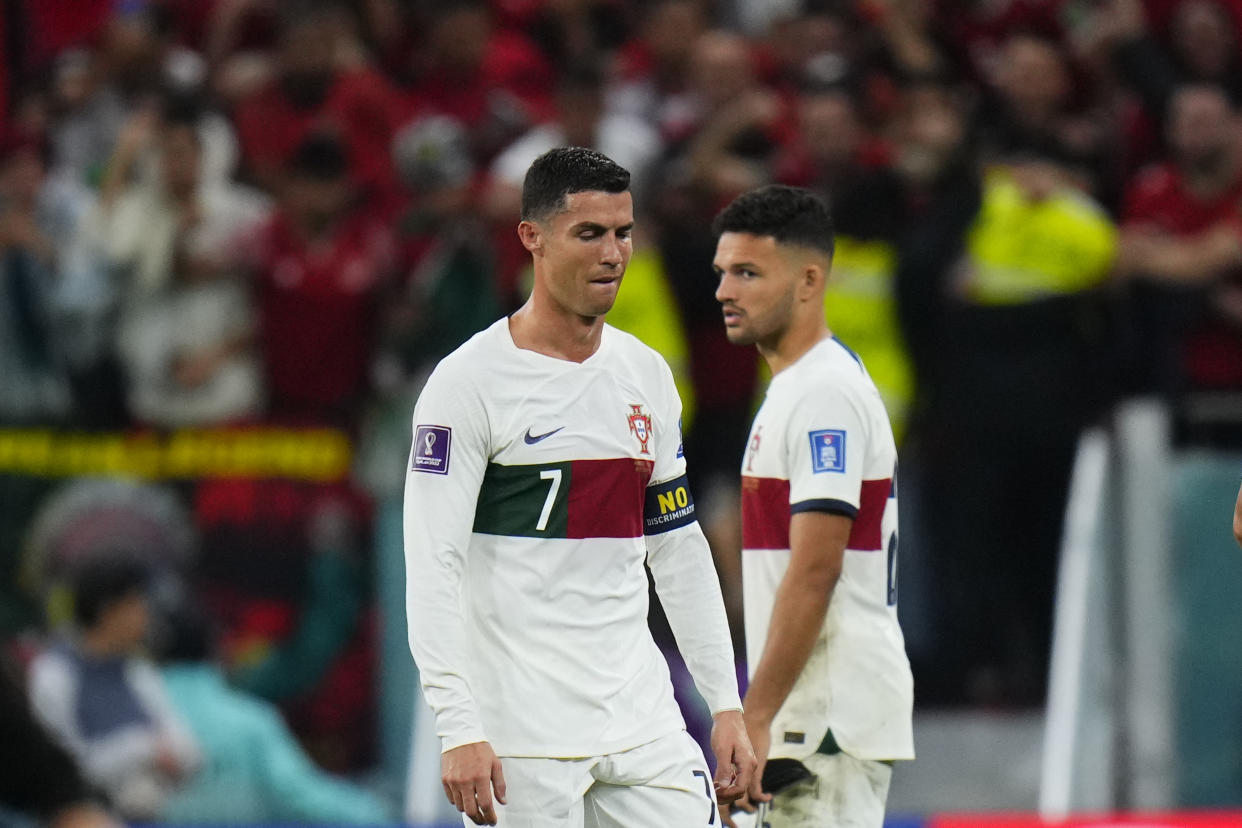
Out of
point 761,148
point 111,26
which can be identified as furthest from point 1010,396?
point 111,26

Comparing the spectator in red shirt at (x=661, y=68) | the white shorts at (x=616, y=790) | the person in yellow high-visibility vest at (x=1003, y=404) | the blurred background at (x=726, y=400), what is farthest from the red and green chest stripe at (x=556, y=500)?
the spectator in red shirt at (x=661, y=68)

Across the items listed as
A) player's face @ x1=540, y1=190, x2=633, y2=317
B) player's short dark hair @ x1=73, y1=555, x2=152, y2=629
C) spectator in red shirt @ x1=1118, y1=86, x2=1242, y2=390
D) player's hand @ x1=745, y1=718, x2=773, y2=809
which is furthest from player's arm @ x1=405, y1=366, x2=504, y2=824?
spectator in red shirt @ x1=1118, y1=86, x2=1242, y2=390

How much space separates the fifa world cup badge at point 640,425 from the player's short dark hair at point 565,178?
1.78 ft

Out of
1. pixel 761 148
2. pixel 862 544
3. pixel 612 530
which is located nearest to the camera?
pixel 612 530

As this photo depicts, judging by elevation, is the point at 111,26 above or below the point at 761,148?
above

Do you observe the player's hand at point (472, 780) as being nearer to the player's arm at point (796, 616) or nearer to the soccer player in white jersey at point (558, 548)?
the soccer player in white jersey at point (558, 548)

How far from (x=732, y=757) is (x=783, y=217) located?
160 centimetres

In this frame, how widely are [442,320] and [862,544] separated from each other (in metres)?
4.40

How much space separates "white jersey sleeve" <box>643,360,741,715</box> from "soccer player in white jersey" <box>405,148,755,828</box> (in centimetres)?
8

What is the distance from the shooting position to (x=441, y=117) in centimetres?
1111

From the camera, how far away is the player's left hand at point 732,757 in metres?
4.75

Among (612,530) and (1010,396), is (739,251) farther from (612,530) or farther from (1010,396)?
(1010,396)

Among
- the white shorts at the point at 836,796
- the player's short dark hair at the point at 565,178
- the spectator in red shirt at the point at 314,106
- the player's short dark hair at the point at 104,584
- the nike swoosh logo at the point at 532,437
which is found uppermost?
the spectator in red shirt at the point at 314,106

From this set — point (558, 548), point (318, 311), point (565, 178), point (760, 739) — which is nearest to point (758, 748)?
point (760, 739)
